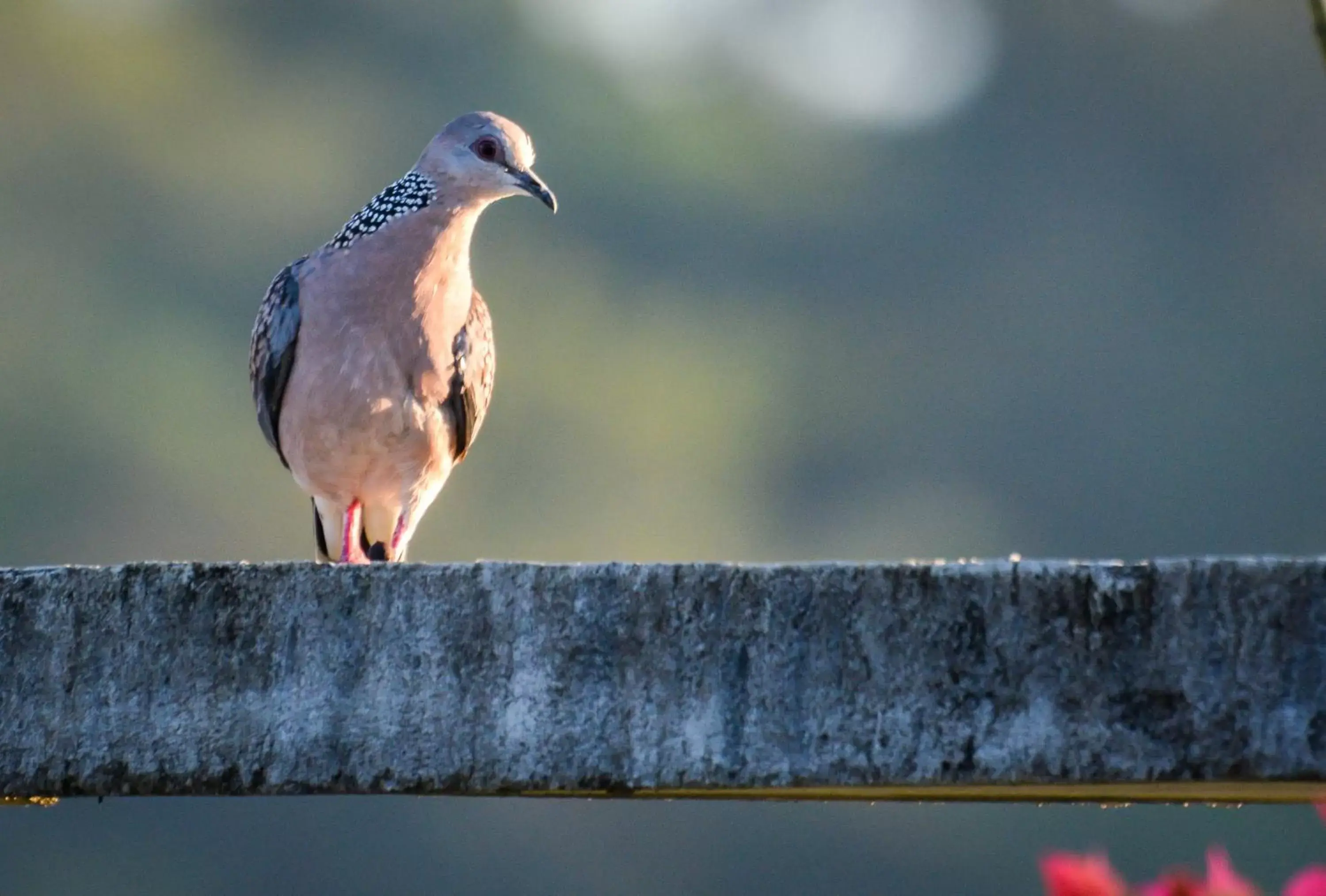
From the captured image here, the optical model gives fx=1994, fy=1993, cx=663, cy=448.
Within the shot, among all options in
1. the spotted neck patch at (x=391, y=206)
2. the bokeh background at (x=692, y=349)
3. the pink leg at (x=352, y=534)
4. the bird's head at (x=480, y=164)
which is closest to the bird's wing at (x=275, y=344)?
the spotted neck patch at (x=391, y=206)

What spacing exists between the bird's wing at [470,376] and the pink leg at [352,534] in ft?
1.27

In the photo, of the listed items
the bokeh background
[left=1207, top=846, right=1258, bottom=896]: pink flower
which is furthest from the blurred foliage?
[left=1207, top=846, right=1258, bottom=896]: pink flower

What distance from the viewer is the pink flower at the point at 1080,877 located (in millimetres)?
1604

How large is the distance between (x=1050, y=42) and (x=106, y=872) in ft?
89.8

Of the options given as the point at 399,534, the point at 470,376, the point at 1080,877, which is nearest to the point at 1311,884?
the point at 1080,877

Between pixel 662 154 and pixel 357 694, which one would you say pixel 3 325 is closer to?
pixel 662 154

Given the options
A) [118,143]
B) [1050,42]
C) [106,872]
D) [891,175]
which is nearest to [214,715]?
[106,872]

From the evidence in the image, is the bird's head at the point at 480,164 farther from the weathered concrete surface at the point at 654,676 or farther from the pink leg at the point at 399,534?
the weathered concrete surface at the point at 654,676

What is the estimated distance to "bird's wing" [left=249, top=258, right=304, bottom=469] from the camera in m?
5.30

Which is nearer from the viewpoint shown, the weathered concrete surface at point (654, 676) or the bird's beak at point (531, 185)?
the weathered concrete surface at point (654, 676)

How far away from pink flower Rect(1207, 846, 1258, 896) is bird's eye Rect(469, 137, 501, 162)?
3.98 metres

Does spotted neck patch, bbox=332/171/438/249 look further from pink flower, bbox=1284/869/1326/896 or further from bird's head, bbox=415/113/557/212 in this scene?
pink flower, bbox=1284/869/1326/896

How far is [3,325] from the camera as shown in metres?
24.3

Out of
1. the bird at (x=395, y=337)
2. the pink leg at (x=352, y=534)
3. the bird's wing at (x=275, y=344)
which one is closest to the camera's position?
the bird at (x=395, y=337)
